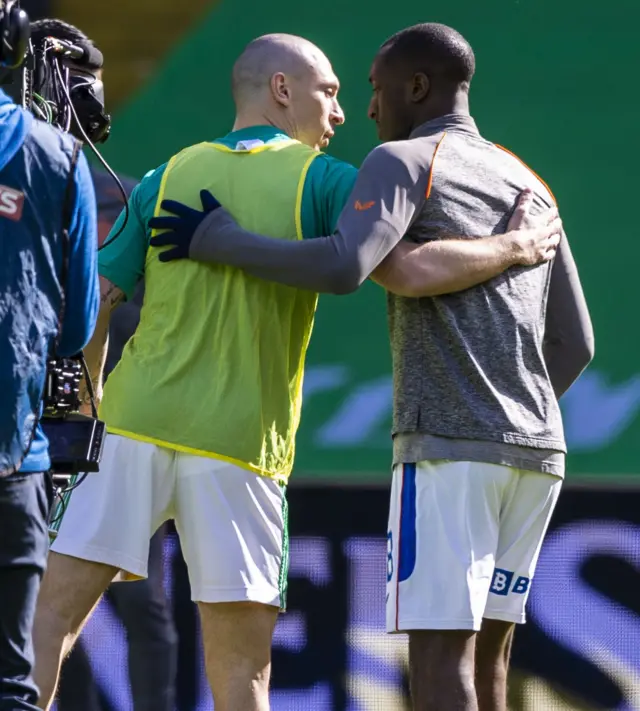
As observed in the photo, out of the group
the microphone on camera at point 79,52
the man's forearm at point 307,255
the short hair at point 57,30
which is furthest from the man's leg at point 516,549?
the short hair at point 57,30

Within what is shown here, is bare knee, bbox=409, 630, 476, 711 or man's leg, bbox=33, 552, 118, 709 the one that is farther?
man's leg, bbox=33, 552, 118, 709

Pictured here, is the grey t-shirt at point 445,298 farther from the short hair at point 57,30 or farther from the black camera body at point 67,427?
the short hair at point 57,30

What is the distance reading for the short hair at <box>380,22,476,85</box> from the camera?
3229mm

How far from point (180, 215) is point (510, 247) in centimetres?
70

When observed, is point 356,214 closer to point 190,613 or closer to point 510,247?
point 510,247

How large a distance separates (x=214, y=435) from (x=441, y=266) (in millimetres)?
587

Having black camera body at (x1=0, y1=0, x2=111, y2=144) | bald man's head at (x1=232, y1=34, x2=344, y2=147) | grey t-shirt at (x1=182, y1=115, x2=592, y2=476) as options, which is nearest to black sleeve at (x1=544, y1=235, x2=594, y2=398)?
grey t-shirt at (x1=182, y1=115, x2=592, y2=476)

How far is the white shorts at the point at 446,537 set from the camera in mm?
2982

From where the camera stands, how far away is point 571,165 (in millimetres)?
4480

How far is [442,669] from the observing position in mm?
2961

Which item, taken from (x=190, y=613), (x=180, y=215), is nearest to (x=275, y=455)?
(x=180, y=215)

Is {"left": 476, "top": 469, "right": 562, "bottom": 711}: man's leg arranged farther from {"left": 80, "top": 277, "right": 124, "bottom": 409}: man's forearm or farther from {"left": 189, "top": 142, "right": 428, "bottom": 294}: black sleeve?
{"left": 80, "top": 277, "right": 124, "bottom": 409}: man's forearm

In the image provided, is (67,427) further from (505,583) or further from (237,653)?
(505,583)

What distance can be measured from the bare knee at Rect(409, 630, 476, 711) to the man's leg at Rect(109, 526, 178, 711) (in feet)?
4.02
